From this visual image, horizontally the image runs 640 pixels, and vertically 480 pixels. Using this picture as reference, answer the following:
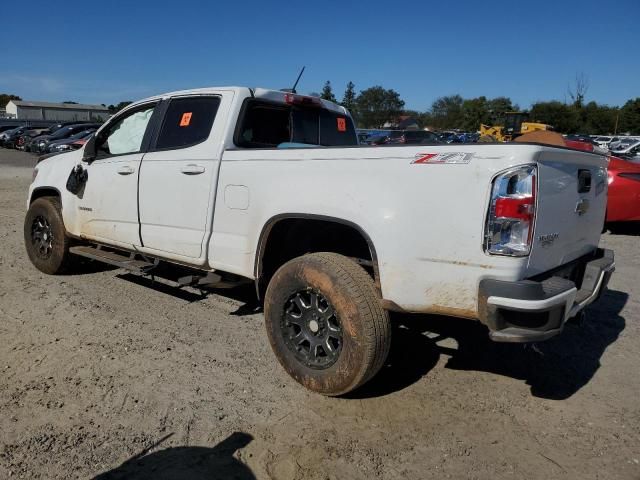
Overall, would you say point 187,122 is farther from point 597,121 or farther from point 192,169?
point 597,121

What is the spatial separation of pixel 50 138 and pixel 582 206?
2685cm

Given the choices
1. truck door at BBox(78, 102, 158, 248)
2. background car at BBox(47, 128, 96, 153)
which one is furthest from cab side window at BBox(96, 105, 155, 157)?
background car at BBox(47, 128, 96, 153)

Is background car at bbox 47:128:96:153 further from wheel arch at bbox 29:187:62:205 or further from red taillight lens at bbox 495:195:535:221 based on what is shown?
red taillight lens at bbox 495:195:535:221

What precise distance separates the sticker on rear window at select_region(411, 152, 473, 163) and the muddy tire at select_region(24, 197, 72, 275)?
14.0 ft

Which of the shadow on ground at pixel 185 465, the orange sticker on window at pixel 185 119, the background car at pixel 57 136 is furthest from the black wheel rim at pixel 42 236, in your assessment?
the background car at pixel 57 136

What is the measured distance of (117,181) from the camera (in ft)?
16.2

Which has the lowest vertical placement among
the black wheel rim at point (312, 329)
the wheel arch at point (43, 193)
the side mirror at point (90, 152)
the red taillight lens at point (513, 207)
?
the black wheel rim at point (312, 329)

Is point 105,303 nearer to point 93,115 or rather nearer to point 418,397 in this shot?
point 418,397

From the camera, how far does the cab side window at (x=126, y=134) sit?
507 centimetres

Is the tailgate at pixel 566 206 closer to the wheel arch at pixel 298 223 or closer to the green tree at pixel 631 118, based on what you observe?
the wheel arch at pixel 298 223

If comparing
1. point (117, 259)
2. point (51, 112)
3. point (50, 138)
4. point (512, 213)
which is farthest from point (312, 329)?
point (51, 112)

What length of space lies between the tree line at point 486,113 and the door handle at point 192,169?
4699cm

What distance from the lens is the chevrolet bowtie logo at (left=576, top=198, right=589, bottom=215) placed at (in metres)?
3.29

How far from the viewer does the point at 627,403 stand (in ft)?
11.5
